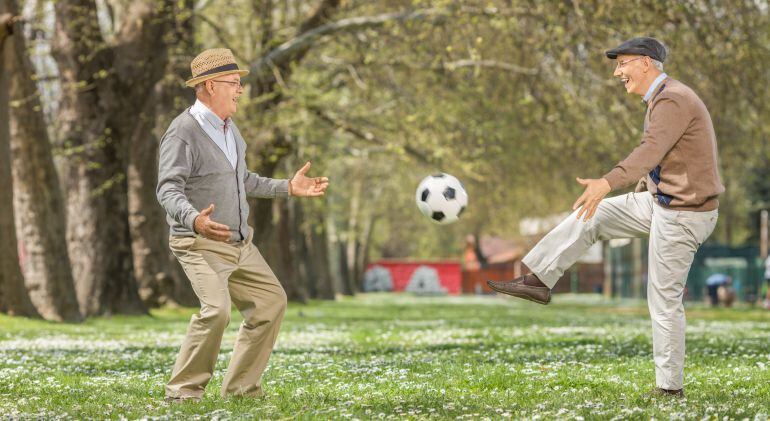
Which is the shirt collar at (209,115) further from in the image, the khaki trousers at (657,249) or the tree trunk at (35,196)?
the tree trunk at (35,196)

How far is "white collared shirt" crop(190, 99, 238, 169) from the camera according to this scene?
24.3 ft

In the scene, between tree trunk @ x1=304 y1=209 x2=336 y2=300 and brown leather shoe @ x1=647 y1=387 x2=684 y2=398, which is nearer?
brown leather shoe @ x1=647 y1=387 x2=684 y2=398

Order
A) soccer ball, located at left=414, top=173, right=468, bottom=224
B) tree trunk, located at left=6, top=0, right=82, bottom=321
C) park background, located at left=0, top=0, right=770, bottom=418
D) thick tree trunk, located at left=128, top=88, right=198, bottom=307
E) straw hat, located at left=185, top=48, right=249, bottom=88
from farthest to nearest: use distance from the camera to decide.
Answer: thick tree trunk, located at left=128, top=88, right=198, bottom=307, tree trunk, located at left=6, top=0, right=82, bottom=321, soccer ball, located at left=414, top=173, right=468, bottom=224, park background, located at left=0, top=0, right=770, bottom=418, straw hat, located at left=185, top=48, right=249, bottom=88

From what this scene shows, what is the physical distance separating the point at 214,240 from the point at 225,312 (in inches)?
17.6

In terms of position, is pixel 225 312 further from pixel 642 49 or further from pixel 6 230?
pixel 6 230

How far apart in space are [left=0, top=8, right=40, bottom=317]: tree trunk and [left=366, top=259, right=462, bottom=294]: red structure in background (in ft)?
212

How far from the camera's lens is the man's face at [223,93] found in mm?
7477

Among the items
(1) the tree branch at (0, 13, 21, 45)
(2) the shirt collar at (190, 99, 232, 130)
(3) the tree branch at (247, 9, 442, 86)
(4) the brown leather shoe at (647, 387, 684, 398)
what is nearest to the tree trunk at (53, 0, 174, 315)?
(3) the tree branch at (247, 9, 442, 86)

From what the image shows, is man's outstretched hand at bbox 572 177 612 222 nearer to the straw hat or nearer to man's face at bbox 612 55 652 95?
man's face at bbox 612 55 652 95

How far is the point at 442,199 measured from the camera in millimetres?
9867

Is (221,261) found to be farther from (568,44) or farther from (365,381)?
(568,44)

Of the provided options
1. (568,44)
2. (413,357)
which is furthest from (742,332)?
(413,357)

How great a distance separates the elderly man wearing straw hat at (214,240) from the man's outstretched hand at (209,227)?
0.08ft

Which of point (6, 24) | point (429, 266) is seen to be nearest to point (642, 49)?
point (6, 24)
